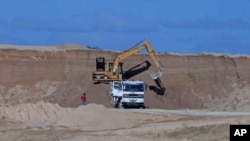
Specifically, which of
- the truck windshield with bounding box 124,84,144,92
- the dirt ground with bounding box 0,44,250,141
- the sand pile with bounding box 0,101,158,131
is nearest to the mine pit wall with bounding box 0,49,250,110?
the dirt ground with bounding box 0,44,250,141

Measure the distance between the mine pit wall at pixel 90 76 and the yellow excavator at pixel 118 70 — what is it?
91cm

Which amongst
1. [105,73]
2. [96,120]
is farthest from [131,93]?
[105,73]

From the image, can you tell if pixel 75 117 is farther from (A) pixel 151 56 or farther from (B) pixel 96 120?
(A) pixel 151 56

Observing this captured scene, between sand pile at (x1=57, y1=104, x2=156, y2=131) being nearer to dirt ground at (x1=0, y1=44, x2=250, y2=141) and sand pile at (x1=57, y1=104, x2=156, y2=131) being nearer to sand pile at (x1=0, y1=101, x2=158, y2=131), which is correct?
sand pile at (x1=0, y1=101, x2=158, y2=131)

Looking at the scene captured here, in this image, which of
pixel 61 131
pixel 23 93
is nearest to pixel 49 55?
pixel 23 93

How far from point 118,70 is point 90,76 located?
24.8 feet

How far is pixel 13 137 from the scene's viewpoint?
36.1 m

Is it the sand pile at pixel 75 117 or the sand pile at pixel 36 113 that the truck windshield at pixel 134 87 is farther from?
the sand pile at pixel 36 113

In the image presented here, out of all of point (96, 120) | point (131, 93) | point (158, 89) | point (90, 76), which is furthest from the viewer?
point (90, 76)

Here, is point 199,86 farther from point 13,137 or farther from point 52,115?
point 13,137

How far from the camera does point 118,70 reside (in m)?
68.2

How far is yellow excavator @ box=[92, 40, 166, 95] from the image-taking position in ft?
222

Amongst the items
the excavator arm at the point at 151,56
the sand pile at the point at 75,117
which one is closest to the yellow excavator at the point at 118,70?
the excavator arm at the point at 151,56

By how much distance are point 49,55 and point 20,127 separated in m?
35.5
